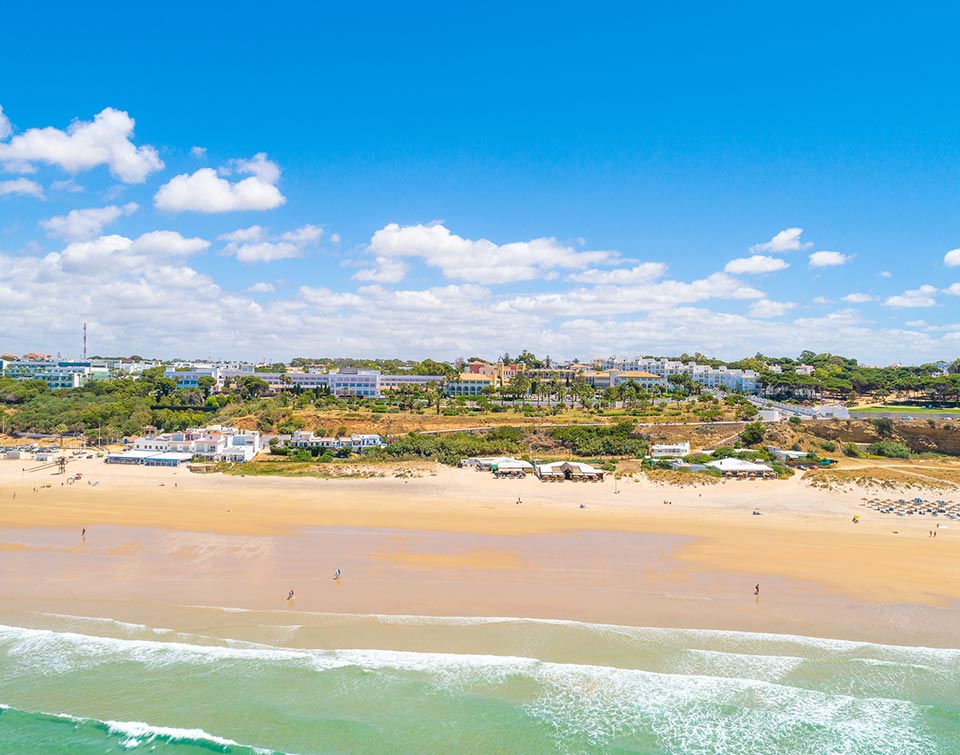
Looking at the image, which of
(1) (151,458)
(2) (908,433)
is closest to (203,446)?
(1) (151,458)

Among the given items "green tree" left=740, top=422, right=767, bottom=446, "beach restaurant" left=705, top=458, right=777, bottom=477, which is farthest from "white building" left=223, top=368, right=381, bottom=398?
"beach restaurant" left=705, top=458, right=777, bottom=477

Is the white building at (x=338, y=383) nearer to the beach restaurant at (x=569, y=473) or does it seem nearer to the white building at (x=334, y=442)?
the white building at (x=334, y=442)

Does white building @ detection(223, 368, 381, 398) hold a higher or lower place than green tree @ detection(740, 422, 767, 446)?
higher

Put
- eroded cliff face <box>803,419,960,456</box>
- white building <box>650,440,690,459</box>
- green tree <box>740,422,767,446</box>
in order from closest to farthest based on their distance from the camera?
white building <box>650,440,690,459</box> < green tree <box>740,422,767,446</box> < eroded cliff face <box>803,419,960,456</box>

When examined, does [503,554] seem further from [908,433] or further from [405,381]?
[405,381]

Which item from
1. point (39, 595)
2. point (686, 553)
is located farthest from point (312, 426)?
point (686, 553)

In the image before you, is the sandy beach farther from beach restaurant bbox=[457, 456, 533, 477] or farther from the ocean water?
beach restaurant bbox=[457, 456, 533, 477]
